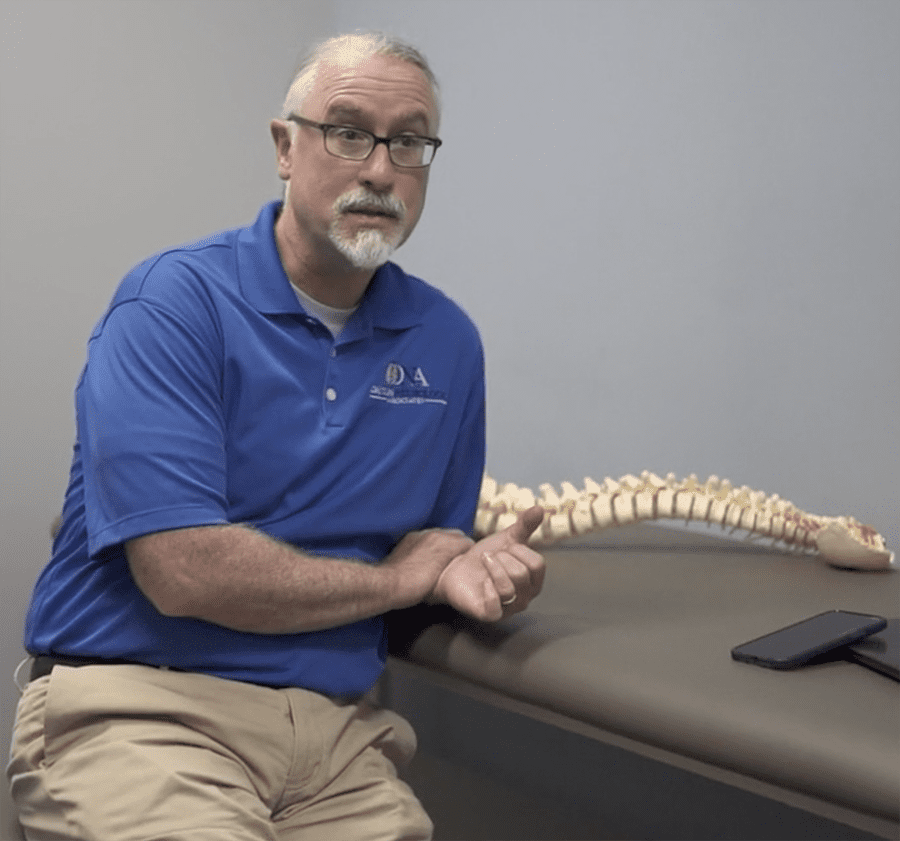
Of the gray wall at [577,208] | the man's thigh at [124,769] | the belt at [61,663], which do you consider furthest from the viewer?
the gray wall at [577,208]

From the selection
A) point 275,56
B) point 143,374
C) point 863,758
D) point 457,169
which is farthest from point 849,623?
point 275,56

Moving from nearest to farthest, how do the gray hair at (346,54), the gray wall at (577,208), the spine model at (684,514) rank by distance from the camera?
1. the gray hair at (346,54)
2. the spine model at (684,514)
3. the gray wall at (577,208)

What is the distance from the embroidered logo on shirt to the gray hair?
372mm

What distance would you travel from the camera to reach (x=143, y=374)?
1.35 meters

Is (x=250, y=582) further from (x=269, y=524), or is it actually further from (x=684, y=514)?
(x=684, y=514)

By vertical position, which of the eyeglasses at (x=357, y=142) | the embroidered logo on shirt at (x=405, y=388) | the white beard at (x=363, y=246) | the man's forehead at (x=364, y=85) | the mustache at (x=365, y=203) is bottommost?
the embroidered logo on shirt at (x=405, y=388)

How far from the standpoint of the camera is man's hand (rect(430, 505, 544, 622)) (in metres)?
1.44

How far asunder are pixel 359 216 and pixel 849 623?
0.84 m

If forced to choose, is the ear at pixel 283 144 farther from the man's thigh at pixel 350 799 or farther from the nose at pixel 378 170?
the man's thigh at pixel 350 799

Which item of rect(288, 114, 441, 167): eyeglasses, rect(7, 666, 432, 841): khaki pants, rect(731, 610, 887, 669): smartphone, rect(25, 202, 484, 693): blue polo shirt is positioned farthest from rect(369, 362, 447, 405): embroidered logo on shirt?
rect(731, 610, 887, 669): smartphone

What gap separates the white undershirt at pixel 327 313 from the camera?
5.06ft

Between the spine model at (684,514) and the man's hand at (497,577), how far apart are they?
46 centimetres

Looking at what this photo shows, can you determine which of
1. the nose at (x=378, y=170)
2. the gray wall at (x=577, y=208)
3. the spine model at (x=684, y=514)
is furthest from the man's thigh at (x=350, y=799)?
the gray wall at (x=577, y=208)

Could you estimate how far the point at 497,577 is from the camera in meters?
1.46
